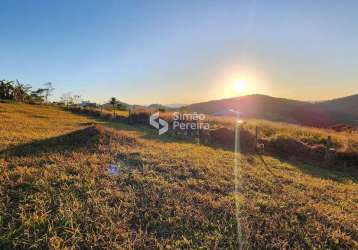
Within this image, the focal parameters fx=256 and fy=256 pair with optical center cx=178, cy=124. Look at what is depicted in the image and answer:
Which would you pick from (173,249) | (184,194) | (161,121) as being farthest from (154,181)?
(161,121)

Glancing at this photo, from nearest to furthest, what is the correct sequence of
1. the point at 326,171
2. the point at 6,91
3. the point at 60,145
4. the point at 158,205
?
the point at 158,205 < the point at 60,145 < the point at 326,171 < the point at 6,91

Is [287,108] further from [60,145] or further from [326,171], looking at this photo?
[60,145]

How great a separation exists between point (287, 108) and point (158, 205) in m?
41.5

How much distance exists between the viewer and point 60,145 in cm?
759

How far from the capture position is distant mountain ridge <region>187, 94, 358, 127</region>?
117ft

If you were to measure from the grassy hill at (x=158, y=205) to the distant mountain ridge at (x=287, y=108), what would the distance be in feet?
92.3

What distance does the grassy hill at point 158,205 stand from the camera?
3.36m

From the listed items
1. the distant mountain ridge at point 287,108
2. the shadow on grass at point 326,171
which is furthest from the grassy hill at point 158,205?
the distant mountain ridge at point 287,108
